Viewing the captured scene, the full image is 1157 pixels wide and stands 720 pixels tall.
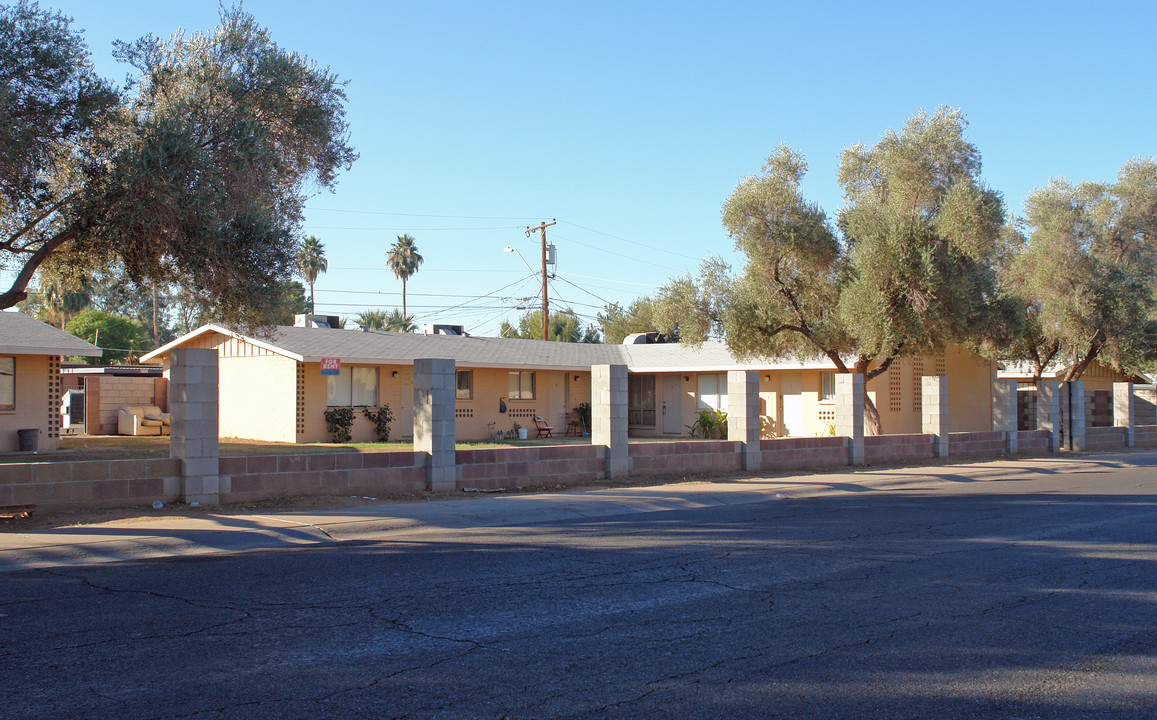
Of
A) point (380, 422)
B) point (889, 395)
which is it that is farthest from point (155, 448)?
point (889, 395)

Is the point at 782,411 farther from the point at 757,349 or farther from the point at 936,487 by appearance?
the point at 936,487

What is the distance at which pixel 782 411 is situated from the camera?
3167 centimetres

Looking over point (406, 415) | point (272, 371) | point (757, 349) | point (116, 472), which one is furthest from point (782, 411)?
point (116, 472)

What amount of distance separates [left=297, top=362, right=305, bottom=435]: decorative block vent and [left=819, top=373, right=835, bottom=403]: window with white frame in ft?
56.0

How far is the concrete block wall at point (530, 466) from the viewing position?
1545 cm

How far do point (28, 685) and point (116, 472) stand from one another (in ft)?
24.5

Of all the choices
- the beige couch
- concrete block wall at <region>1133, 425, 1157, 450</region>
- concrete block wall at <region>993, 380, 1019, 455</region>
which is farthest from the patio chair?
concrete block wall at <region>1133, 425, 1157, 450</region>

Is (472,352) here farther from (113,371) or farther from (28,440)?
(28,440)

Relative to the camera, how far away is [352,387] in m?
28.2

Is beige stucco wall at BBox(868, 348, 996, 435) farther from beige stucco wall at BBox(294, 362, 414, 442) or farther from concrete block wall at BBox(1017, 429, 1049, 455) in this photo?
beige stucco wall at BBox(294, 362, 414, 442)

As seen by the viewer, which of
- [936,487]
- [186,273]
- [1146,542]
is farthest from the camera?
[936,487]

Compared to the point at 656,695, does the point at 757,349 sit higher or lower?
higher

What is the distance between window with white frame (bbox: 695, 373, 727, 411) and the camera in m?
33.2

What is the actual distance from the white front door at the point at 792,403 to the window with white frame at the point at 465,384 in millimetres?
10989
